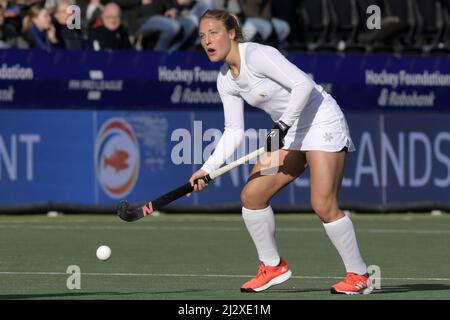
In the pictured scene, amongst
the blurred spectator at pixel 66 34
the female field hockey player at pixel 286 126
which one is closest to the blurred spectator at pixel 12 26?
the blurred spectator at pixel 66 34

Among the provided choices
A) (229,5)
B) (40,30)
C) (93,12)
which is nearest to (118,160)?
(40,30)

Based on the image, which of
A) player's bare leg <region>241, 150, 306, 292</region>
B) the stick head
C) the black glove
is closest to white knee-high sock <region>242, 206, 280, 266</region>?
player's bare leg <region>241, 150, 306, 292</region>

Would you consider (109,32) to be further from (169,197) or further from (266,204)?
(266,204)

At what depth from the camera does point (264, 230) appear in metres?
12.1

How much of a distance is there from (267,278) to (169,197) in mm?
966

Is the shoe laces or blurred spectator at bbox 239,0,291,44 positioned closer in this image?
the shoe laces

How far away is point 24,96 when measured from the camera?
850 inches

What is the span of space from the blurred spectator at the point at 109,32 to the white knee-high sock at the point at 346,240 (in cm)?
1152

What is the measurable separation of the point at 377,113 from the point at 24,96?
190 inches

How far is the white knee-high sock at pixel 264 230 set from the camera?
12102 mm

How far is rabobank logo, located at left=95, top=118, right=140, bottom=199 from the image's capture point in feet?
69.4

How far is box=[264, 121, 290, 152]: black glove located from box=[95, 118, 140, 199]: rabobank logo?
9.53 meters

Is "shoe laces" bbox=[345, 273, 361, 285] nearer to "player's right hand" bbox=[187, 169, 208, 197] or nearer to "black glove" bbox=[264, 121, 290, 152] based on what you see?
"black glove" bbox=[264, 121, 290, 152]
